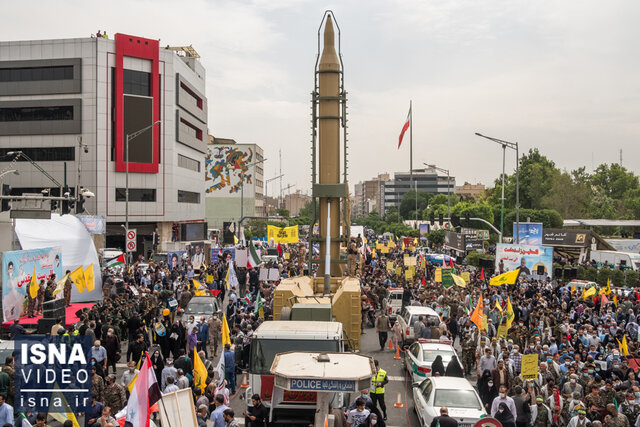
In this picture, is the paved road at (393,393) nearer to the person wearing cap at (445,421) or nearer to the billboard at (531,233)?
the person wearing cap at (445,421)

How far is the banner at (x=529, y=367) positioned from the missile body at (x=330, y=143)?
10460 millimetres

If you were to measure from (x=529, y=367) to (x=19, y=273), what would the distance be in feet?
55.1

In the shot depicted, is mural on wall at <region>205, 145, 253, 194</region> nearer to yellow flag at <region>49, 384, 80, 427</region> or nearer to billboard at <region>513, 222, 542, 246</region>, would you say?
billboard at <region>513, 222, 542, 246</region>

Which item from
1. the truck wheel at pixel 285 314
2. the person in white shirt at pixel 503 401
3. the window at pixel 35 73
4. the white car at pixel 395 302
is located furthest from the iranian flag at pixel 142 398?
the window at pixel 35 73

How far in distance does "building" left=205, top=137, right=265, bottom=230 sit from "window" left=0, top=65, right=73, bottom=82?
54.1 metres

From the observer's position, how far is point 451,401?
12.2 metres

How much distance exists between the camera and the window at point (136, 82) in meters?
53.3

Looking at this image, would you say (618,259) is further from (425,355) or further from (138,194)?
(138,194)

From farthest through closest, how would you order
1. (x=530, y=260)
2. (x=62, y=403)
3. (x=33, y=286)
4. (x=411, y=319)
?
(x=530, y=260) < (x=33, y=286) < (x=411, y=319) < (x=62, y=403)

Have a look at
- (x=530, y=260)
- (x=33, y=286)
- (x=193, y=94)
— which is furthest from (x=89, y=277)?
(x=193, y=94)

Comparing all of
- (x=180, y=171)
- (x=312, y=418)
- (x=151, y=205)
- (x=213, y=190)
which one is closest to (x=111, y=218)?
(x=151, y=205)

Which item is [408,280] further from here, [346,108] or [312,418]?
[312,418]

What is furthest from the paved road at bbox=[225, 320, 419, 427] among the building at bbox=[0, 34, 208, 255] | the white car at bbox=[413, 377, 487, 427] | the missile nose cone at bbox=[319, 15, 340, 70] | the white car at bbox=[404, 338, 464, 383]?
the building at bbox=[0, 34, 208, 255]

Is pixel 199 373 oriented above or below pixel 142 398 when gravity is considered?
below
